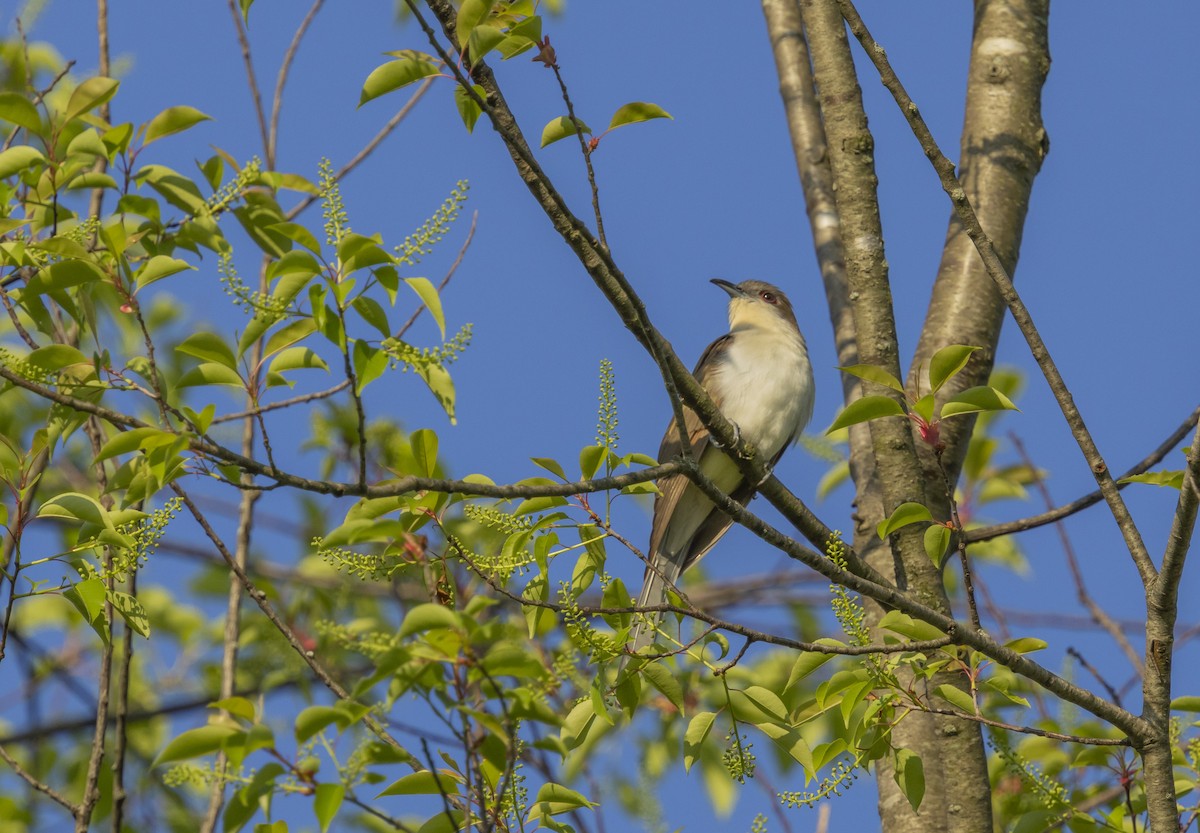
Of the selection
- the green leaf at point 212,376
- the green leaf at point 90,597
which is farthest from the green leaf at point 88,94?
the green leaf at point 90,597

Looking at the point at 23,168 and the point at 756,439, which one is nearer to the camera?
the point at 23,168

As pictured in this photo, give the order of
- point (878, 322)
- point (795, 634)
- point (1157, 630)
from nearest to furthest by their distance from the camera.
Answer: point (1157, 630)
point (878, 322)
point (795, 634)

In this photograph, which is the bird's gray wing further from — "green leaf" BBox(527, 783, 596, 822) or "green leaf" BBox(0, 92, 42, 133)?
"green leaf" BBox(0, 92, 42, 133)

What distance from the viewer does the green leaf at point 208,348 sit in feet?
Result: 10.3

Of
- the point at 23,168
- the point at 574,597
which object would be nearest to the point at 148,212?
the point at 23,168

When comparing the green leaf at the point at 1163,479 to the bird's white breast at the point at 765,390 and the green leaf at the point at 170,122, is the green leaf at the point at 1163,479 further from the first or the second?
the bird's white breast at the point at 765,390

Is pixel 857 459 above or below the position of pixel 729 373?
below

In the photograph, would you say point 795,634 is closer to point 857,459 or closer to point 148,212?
point 857,459

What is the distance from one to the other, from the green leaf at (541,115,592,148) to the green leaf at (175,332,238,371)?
3.14 feet

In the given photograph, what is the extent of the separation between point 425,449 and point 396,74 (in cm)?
92

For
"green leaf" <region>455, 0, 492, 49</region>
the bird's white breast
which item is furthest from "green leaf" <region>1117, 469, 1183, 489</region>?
the bird's white breast

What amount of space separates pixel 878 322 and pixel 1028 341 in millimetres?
1452

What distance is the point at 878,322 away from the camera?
492 cm

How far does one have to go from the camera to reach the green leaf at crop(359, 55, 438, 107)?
10.8ft
